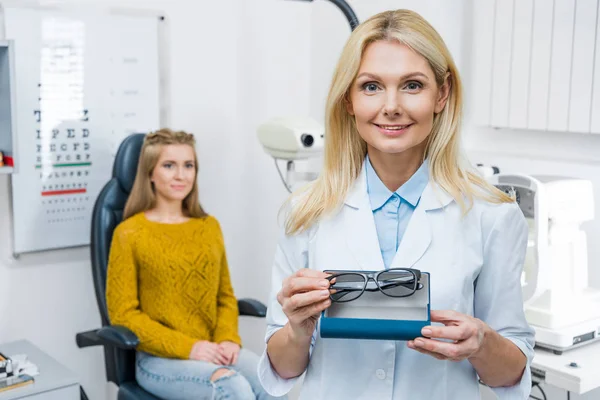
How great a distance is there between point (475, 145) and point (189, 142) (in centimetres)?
108

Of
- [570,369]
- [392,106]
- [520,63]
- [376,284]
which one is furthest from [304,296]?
[520,63]

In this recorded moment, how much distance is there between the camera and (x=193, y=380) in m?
2.19

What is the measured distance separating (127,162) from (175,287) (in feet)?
1.48

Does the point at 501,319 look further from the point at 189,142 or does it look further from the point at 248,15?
the point at 248,15

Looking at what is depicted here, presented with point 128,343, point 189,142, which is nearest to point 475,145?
point 189,142

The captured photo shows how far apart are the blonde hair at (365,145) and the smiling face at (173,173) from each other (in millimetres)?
1245

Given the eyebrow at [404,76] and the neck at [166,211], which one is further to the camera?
the neck at [166,211]

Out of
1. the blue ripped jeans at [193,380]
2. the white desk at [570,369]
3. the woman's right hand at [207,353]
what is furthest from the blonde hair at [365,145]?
the woman's right hand at [207,353]

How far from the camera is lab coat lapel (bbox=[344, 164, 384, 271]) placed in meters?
1.13

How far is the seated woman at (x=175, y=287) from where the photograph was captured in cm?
223

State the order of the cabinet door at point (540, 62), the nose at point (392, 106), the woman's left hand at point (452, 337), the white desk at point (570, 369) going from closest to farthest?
the woman's left hand at point (452, 337) → the nose at point (392, 106) → the white desk at point (570, 369) → the cabinet door at point (540, 62)

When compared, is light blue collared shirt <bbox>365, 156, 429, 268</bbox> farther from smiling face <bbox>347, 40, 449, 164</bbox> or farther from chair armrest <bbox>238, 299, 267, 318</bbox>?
chair armrest <bbox>238, 299, 267, 318</bbox>

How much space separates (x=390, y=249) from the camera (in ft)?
3.79

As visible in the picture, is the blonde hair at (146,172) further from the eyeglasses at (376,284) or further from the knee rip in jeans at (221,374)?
the eyeglasses at (376,284)
